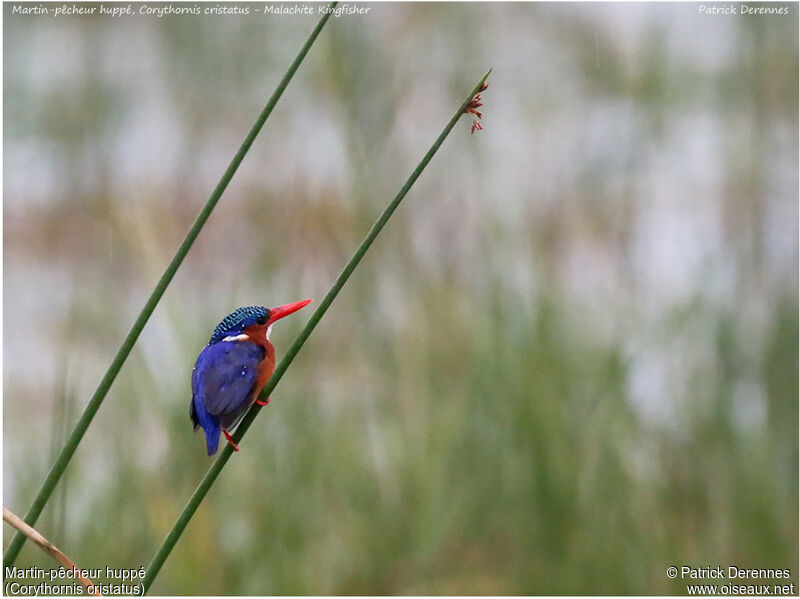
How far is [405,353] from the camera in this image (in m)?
1.21

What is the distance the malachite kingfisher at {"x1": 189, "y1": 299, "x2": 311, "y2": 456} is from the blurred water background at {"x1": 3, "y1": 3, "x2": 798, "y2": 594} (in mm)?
477

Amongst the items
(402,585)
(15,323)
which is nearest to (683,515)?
(402,585)

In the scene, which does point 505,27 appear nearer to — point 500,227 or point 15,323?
point 500,227

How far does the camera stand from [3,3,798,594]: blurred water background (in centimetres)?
114

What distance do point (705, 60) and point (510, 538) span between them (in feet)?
3.07

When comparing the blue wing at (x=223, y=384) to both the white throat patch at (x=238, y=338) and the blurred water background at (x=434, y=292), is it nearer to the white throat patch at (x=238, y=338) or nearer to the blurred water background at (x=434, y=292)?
the white throat patch at (x=238, y=338)

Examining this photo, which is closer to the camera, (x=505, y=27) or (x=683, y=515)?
(x=683, y=515)

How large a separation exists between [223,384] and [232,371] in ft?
0.05

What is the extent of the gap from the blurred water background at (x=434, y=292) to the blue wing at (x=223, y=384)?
489 mm

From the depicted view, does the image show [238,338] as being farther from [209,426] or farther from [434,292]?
[434,292]

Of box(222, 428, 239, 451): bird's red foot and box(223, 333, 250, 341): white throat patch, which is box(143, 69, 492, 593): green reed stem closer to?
box(222, 428, 239, 451): bird's red foot

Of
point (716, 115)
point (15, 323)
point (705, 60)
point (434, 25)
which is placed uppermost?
point (434, 25)

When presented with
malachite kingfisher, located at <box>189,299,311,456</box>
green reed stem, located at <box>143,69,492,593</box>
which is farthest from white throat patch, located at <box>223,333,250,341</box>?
green reed stem, located at <box>143,69,492,593</box>

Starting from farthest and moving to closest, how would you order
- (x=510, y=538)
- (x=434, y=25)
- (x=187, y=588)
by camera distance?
(x=434, y=25), (x=510, y=538), (x=187, y=588)
